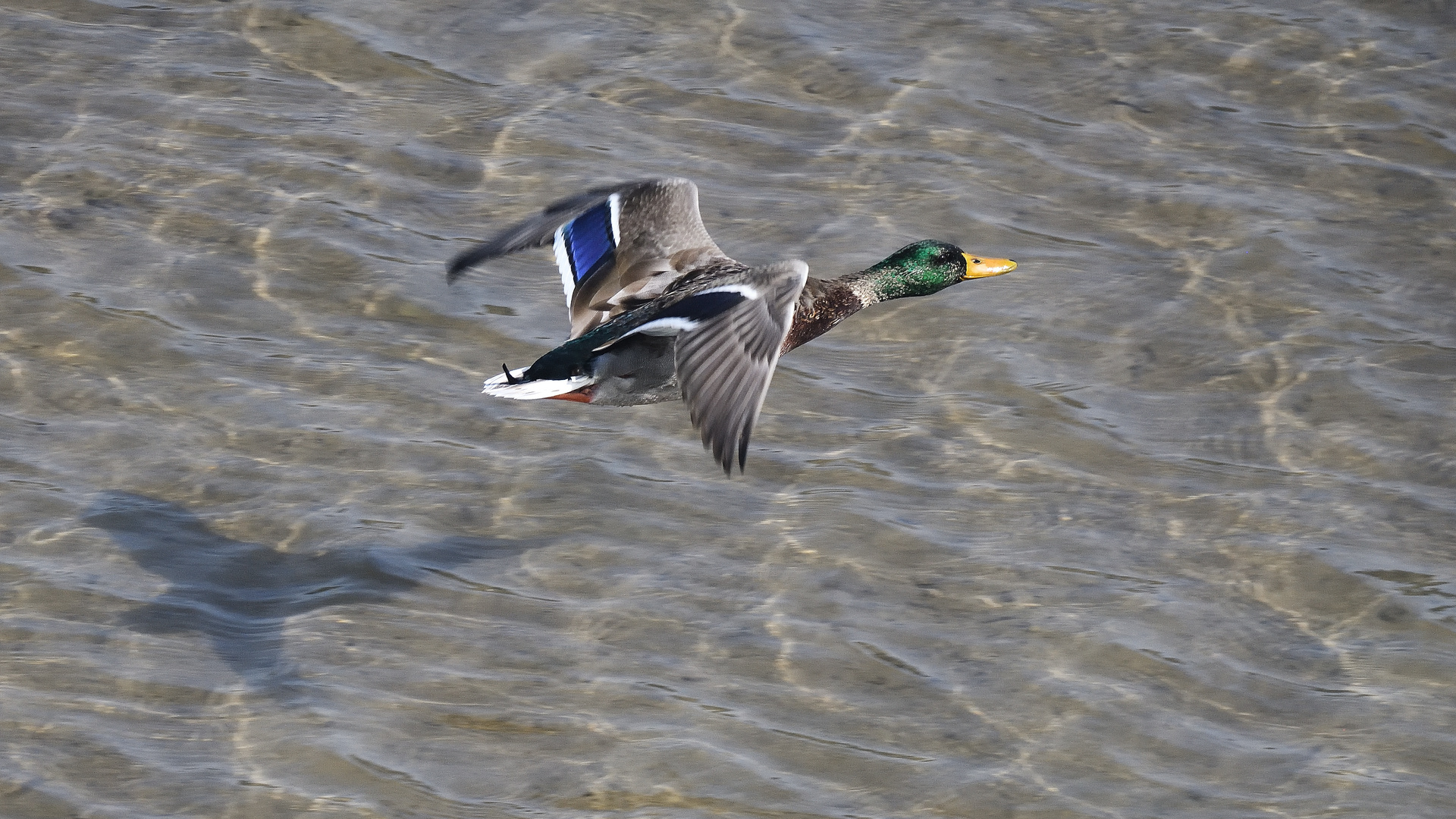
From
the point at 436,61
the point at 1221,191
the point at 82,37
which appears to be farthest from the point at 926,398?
the point at 82,37

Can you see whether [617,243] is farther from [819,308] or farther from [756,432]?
→ [756,432]

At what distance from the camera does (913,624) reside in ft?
21.4

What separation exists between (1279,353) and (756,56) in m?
3.40

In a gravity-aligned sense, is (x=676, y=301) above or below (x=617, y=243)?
above

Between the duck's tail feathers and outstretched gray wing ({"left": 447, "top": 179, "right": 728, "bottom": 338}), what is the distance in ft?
2.00

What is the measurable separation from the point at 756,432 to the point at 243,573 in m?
2.06

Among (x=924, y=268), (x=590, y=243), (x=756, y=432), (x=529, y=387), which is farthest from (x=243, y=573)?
(x=924, y=268)

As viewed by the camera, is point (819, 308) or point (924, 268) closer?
point (819, 308)

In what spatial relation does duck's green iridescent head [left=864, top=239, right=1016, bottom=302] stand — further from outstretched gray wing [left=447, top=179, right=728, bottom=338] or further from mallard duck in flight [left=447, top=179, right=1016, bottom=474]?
outstretched gray wing [left=447, top=179, right=728, bottom=338]

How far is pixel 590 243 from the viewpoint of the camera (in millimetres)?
7051

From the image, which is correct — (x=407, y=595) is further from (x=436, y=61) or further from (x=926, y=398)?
(x=436, y=61)

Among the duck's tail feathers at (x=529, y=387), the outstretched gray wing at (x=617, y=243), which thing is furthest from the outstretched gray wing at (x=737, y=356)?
the outstretched gray wing at (x=617, y=243)

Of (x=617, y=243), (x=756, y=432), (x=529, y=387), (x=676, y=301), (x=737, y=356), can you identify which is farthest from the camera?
(x=756, y=432)

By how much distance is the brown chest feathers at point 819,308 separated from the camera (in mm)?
6727
